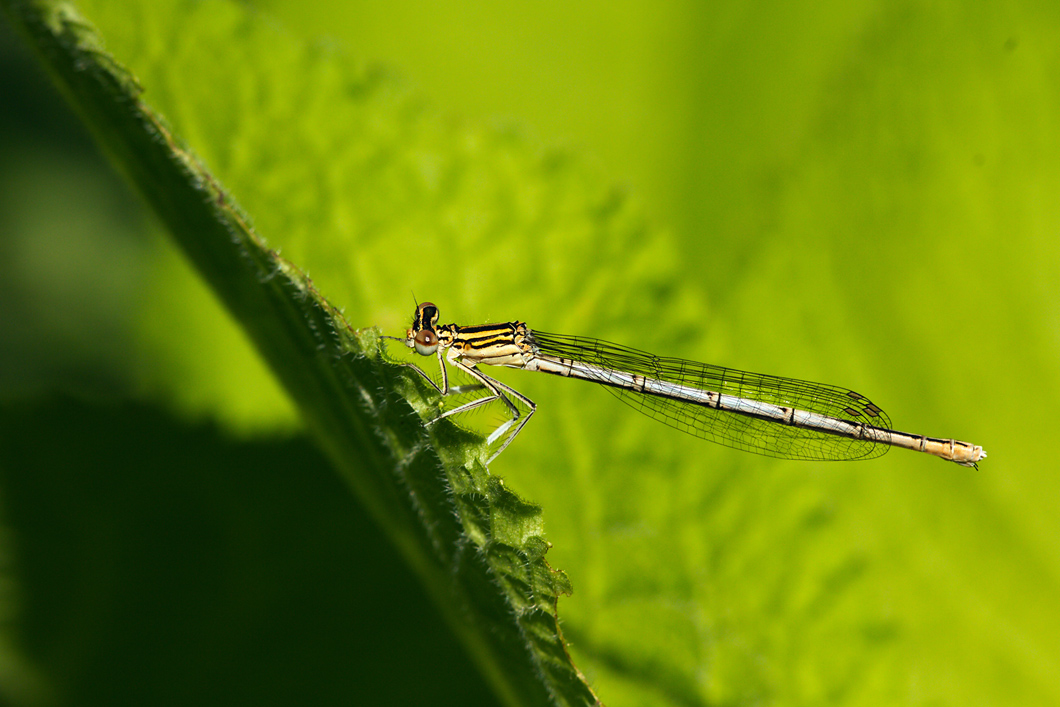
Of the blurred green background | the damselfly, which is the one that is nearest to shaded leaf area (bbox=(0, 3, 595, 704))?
the blurred green background

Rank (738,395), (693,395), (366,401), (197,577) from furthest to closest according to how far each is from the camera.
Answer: (693,395)
(738,395)
(197,577)
(366,401)

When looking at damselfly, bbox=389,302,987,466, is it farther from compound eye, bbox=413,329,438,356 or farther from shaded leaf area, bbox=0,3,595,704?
shaded leaf area, bbox=0,3,595,704

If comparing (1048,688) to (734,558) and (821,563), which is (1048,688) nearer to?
Result: (821,563)

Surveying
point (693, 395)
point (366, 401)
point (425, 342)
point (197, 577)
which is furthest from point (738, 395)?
point (366, 401)

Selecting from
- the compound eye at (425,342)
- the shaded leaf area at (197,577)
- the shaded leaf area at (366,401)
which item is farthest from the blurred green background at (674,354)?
the shaded leaf area at (366,401)

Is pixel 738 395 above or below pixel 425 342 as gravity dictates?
above

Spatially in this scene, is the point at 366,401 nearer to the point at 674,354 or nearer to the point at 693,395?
the point at 674,354
